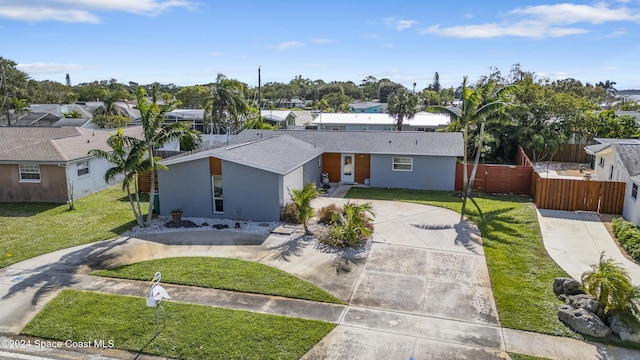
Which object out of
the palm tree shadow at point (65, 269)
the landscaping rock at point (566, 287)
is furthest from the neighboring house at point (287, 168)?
the landscaping rock at point (566, 287)

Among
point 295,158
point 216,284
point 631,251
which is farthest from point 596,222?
point 216,284

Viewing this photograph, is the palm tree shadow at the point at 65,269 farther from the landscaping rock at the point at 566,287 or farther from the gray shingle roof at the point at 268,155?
the landscaping rock at the point at 566,287

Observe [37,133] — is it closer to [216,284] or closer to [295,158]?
[295,158]

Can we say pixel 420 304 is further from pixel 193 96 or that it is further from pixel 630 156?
pixel 193 96

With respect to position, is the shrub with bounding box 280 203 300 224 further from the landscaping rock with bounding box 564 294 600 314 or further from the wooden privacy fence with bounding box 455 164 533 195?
the wooden privacy fence with bounding box 455 164 533 195

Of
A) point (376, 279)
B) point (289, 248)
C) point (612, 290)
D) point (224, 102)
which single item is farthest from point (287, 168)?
point (224, 102)

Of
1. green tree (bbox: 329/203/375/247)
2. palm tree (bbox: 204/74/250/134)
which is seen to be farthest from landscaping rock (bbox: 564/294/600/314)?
palm tree (bbox: 204/74/250/134)
